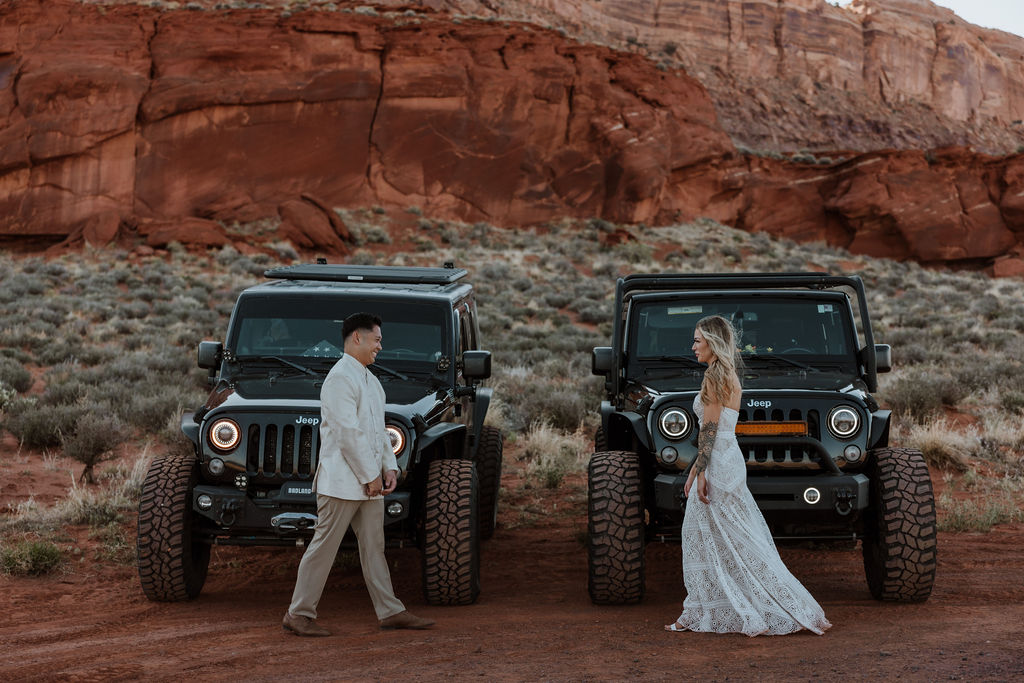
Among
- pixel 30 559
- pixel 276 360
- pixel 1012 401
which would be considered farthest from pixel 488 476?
pixel 1012 401

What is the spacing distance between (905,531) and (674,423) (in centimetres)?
153

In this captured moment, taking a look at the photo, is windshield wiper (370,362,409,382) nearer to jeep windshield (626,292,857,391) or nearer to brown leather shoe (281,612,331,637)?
jeep windshield (626,292,857,391)

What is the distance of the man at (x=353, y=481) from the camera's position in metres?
5.39

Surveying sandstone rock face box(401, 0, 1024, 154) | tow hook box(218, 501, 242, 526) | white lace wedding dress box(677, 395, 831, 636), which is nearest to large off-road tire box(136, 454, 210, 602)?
tow hook box(218, 501, 242, 526)

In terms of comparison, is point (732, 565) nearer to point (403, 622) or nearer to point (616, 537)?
point (616, 537)

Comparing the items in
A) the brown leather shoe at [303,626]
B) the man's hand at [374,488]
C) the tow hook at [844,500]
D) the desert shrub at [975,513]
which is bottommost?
the brown leather shoe at [303,626]

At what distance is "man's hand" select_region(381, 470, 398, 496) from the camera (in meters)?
5.51

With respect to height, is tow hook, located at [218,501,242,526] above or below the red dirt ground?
above

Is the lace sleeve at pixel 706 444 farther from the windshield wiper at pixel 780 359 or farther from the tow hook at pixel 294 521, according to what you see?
the tow hook at pixel 294 521

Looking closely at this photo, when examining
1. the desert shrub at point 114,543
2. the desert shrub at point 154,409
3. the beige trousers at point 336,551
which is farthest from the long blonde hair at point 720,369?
the desert shrub at point 154,409

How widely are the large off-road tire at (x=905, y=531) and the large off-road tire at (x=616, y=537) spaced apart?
1.49 meters

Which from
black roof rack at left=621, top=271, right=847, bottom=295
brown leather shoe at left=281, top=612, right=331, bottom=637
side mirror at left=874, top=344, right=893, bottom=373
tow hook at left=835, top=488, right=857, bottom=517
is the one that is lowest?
brown leather shoe at left=281, top=612, right=331, bottom=637

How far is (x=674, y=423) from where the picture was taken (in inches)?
244

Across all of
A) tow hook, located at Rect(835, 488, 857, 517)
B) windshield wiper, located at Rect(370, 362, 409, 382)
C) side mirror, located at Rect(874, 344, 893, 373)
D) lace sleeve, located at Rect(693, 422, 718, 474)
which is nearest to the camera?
lace sleeve, located at Rect(693, 422, 718, 474)
